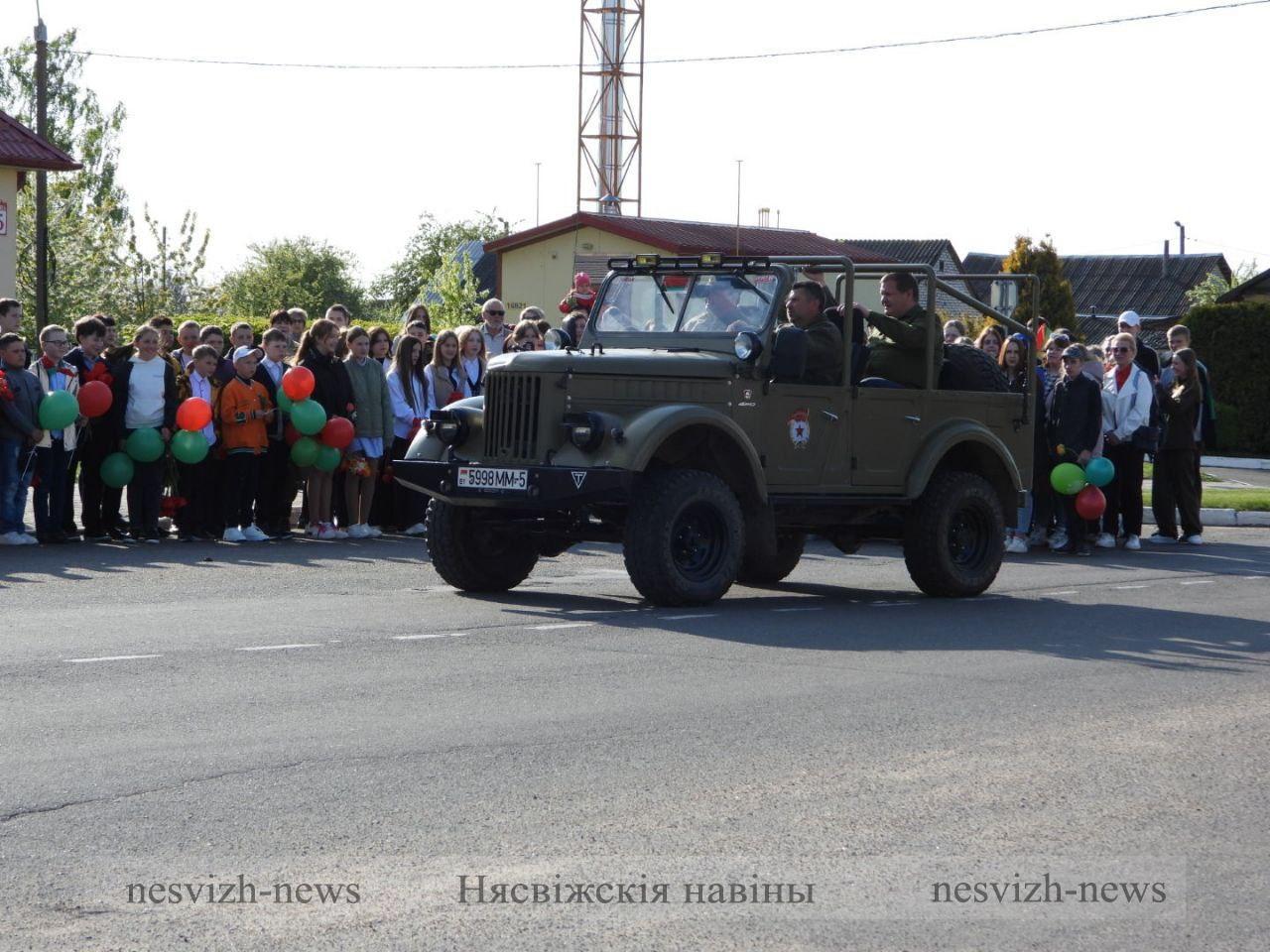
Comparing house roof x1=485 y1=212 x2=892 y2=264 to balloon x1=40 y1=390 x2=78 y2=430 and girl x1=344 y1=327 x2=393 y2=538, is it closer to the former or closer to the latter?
girl x1=344 y1=327 x2=393 y2=538

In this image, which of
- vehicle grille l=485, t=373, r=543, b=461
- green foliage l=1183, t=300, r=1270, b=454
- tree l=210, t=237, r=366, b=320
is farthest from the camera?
tree l=210, t=237, r=366, b=320

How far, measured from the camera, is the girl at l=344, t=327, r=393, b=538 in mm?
17667

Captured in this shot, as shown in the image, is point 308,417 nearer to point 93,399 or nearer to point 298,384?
point 298,384

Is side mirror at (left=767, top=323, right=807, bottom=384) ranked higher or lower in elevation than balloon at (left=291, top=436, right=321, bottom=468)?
higher

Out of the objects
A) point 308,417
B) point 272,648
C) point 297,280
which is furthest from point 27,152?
point 297,280

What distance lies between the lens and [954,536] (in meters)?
14.2

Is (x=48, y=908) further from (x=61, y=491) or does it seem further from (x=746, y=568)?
(x=61, y=491)

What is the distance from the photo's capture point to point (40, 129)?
37.2 metres

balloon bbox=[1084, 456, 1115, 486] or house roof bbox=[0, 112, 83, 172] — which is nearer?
balloon bbox=[1084, 456, 1115, 486]

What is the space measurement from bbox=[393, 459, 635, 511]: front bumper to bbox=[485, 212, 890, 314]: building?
136 feet

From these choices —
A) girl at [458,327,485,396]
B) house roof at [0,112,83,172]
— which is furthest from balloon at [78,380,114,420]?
house roof at [0,112,83,172]

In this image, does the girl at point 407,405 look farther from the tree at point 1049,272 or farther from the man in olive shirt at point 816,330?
Result: the tree at point 1049,272

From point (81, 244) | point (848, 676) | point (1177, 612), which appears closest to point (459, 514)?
point (848, 676)

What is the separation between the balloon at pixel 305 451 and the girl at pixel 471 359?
→ 78.1 inches
